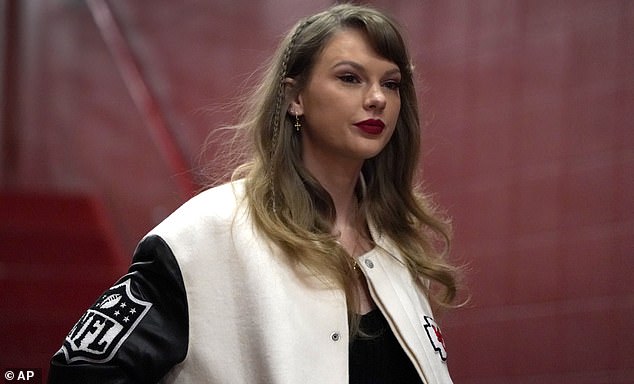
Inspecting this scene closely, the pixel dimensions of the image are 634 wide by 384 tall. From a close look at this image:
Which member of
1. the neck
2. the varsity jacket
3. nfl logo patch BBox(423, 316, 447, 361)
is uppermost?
the neck

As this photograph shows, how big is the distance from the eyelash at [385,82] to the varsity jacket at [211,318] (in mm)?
337

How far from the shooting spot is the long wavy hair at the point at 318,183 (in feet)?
6.92

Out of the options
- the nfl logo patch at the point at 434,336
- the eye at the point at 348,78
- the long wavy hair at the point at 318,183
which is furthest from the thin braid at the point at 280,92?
the nfl logo patch at the point at 434,336

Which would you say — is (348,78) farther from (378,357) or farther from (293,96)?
(378,357)

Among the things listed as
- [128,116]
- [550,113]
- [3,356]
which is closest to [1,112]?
[128,116]

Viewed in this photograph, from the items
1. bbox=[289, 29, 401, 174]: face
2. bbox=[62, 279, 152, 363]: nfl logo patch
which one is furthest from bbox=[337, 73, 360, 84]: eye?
bbox=[62, 279, 152, 363]: nfl logo patch

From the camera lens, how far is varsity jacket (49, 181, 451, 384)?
1.94m

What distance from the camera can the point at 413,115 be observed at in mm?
2412

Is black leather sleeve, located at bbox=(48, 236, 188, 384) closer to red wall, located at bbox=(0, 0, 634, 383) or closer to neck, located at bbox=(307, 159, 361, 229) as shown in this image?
neck, located at bbox=(307, 159, 361, 229)

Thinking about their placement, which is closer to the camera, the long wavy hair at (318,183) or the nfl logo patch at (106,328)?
the nfl logo patch at (106,328)

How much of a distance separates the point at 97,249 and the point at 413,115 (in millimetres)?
1708

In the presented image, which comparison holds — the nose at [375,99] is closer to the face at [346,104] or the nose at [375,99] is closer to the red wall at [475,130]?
the face at [346,104]

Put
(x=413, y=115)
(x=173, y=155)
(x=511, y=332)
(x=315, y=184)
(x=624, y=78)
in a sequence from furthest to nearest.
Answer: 1. (x=173, y=155)
2. (x=511, y=332)
3. (x=624, y=78)
4. (x=413, y=115)
5. (x=315, y=184)

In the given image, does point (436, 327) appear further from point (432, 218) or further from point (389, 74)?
point (389, 74)
